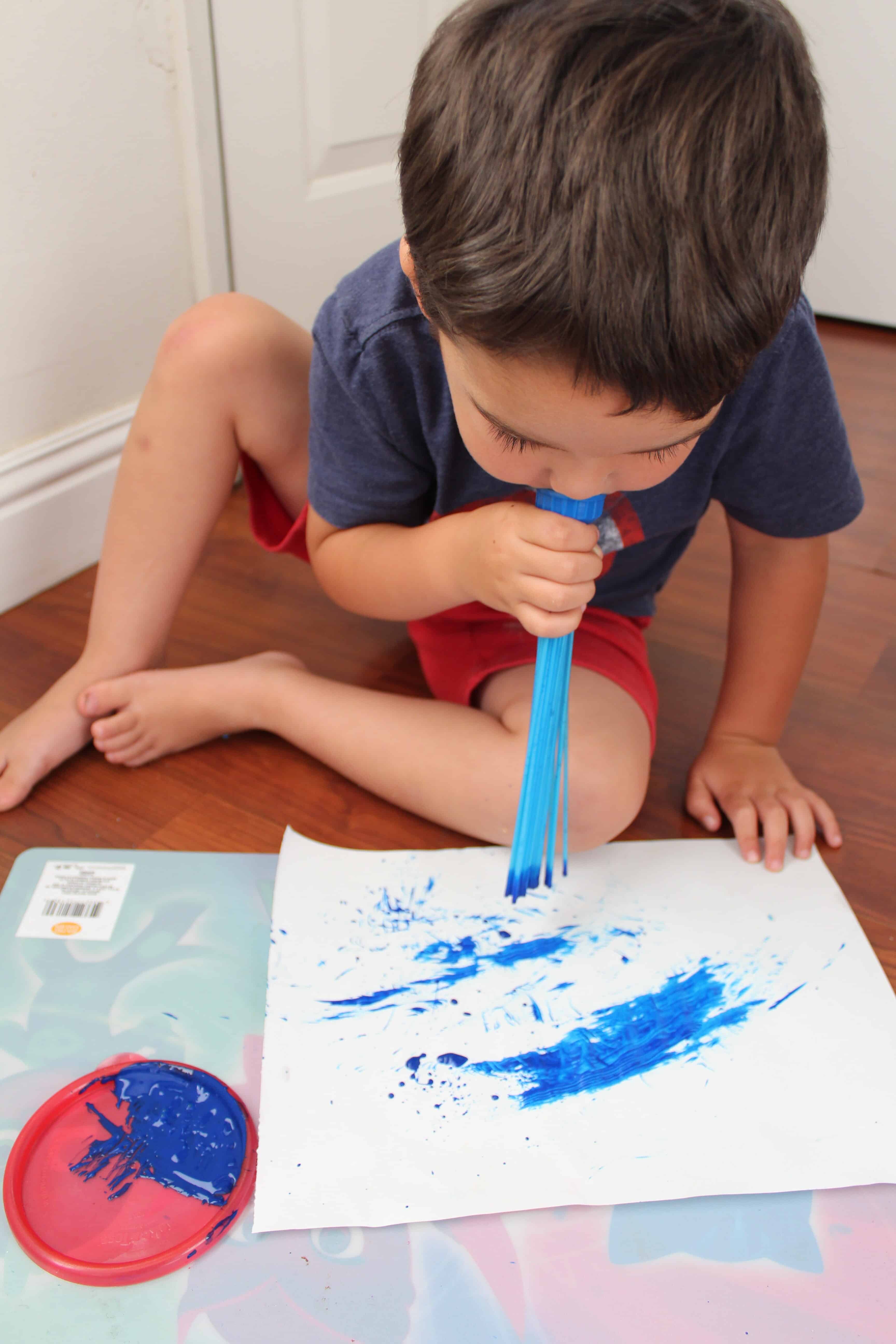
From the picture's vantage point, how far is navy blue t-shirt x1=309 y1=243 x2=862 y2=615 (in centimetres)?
61

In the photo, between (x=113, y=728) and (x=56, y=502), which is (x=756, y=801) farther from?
(x=56, y=502)

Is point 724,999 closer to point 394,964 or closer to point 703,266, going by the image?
point 394,964

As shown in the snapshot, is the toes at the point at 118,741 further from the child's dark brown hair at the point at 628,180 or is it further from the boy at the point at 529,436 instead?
the child's dark brown hair at the point at 628,180

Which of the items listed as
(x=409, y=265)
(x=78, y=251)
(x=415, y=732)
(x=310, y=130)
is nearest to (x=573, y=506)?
(x=409, y=265)

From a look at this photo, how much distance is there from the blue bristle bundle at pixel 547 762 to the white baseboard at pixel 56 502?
20.5 inches

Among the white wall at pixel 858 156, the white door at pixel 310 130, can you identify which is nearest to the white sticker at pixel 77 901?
the white door at pixel 310 130

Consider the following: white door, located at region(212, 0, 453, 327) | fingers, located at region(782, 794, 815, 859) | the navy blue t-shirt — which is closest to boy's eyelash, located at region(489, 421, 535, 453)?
the navy blue t-shirt

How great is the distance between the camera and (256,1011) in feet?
1.86

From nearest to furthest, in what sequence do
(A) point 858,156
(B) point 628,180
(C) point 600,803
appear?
(B) point 628,180 < (C) point 600,803 < (A) point 858,156

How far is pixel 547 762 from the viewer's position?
58cm

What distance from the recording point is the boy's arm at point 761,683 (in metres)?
0.70

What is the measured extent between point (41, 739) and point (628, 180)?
0.55 meters

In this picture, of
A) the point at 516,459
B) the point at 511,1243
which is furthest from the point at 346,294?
the point at 511,1243

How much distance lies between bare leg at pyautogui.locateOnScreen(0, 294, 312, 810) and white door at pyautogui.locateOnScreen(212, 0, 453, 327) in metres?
0.36
